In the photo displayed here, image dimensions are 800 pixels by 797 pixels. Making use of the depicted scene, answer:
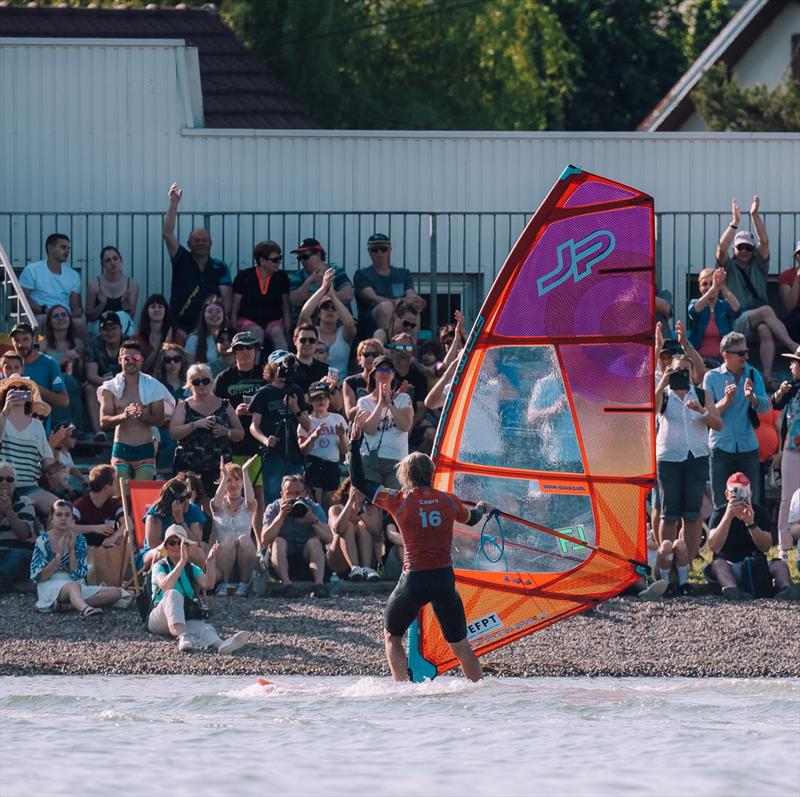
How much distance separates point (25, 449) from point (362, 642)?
3.25 m

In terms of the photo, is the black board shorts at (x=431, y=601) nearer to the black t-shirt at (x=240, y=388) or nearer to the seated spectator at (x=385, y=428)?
the seated spectator at (x=385, y=428)

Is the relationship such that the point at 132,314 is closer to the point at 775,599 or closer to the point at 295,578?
the point at 295,578

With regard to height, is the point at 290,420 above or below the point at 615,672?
above

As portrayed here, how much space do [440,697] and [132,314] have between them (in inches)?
252

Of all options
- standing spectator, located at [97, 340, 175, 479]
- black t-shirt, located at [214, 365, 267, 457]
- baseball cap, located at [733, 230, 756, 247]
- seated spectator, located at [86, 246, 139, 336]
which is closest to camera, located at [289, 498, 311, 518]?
black t-shirt, located at [214, 365, 267, 457]

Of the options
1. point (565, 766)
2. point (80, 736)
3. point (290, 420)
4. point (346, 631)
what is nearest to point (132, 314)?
point (290, 420)

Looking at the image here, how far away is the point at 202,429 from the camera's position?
14422mm

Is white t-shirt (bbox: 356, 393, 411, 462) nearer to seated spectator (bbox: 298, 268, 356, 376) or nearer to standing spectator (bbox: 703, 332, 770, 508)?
seated spectator (bbox: 298, 268, 356, 376)

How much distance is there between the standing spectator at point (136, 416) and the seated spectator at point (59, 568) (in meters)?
1.03

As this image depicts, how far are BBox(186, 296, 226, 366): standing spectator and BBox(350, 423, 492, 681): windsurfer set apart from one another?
16.0ft

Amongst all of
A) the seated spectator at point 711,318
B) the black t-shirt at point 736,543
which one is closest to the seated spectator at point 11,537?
the black t-shirt at point 736,543

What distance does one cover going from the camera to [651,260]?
467 inches

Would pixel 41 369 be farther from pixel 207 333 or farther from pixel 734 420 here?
pixel 734 420

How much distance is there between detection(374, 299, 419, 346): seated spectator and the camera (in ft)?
53.3
